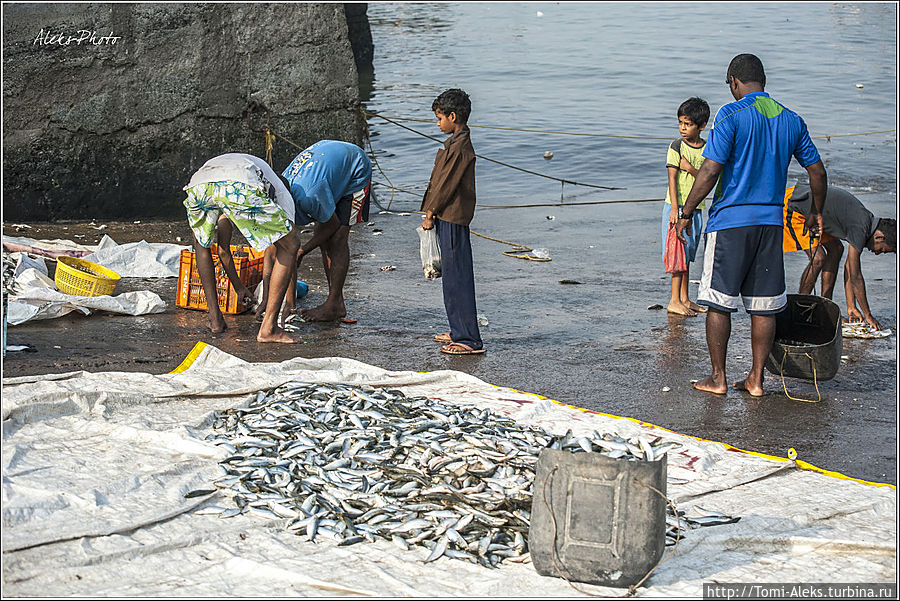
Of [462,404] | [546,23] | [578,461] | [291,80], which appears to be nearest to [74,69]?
[291,80]

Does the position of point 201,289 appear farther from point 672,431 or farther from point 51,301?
point 672,431

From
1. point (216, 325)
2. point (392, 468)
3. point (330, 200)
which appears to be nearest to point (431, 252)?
point (330, 200)

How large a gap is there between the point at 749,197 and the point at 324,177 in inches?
135

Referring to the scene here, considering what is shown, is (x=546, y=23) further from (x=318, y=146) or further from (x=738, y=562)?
(x=738, y=562)

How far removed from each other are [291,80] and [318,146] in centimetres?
509

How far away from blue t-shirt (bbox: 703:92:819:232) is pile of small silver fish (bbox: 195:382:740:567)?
1.85m

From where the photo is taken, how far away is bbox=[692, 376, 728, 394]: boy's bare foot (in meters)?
6.53

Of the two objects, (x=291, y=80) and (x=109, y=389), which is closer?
(x=109, y=389)

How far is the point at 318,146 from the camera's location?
7988 millimetres

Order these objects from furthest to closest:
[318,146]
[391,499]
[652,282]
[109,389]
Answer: [652,282], [318,146], [109,389], [391,499]

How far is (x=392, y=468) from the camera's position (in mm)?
4707

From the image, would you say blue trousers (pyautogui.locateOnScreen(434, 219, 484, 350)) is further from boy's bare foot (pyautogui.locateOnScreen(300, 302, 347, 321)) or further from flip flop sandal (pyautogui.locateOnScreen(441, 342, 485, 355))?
boy's bare foot (pyautogui.locateOnScreen(300, 302, 347, 321))

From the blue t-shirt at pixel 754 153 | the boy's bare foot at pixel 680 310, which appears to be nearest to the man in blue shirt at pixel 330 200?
the boy's bare foot at pixel 680 310

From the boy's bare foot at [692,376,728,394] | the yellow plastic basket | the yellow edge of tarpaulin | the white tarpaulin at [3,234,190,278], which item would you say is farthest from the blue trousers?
the white tarpaulin at [3,234,190,278]
